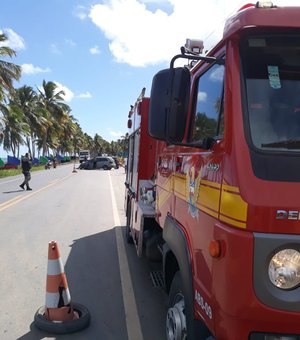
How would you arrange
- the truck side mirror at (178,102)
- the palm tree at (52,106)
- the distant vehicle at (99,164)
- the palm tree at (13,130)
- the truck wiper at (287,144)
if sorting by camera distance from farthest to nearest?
the palm tree at (52,106), the distant vehicle at (99,164), the palm tree at (13,130), the truck side mirror at (178,102), the truck wiper at (287,144)

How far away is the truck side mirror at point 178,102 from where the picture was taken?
304cm

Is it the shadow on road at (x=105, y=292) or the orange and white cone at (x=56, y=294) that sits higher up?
the orange and white cone at (x=56, y=294)

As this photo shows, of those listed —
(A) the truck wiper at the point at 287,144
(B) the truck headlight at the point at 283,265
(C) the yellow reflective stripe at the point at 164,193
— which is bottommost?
(B) the truck headlight at the point at 283,265

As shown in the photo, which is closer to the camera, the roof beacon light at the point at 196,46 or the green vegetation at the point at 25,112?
the roof beacon light at the point at 196,46

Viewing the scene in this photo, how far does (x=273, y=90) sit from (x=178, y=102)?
2.19 feet

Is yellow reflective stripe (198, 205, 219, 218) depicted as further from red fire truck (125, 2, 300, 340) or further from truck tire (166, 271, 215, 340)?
truck tire (166, 271, 215, 340)

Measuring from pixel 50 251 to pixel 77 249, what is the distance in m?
3.77

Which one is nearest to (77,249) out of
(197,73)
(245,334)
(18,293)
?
(18,293)

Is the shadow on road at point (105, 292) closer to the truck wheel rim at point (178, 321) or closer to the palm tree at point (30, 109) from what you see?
the truck wheel rim at point (178, 321)

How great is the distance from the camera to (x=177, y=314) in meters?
3.52

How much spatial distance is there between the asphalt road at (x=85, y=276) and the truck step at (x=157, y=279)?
7 centimetres

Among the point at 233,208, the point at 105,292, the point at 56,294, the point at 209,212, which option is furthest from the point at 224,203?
the point at 105,292

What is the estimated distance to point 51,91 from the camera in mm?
69250

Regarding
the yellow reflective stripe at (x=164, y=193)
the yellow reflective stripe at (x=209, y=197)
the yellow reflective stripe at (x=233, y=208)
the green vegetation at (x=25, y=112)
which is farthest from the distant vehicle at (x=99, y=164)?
the yellow reflective stripe at (x=233, y=208)
